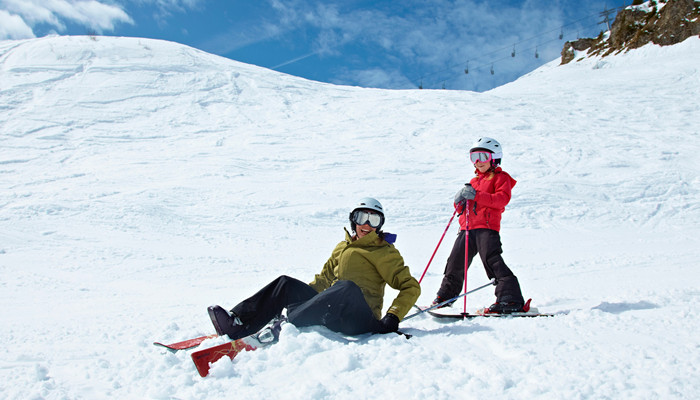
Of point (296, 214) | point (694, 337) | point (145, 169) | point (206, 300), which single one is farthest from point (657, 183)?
point (145, 169)

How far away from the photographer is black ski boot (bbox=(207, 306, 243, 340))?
3.26 metres

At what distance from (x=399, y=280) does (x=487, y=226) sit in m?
1.35

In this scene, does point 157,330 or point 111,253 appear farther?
point 111,253

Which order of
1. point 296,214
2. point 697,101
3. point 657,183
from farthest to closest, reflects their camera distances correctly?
point 697,101 < point 657,183 < point 296,214

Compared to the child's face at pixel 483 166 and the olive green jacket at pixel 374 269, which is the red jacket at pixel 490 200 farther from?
the olive green jacket at pixel 374 269

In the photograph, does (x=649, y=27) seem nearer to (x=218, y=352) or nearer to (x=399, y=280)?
(x=399, y=280)

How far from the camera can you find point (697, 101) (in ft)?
63.0

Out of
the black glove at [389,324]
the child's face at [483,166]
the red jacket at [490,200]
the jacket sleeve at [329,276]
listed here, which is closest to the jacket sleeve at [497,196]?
the red jacket at [490,200]

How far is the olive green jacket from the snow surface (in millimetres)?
414

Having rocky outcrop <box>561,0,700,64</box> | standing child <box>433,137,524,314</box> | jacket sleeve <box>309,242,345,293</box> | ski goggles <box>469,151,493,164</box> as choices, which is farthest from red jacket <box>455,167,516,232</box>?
rocky outcrop <box>561,0,700,64</box>

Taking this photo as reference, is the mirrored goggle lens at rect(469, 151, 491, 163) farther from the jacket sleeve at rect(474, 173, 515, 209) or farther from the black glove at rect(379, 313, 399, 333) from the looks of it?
the black glove at rect(379, 313, 399, 333)

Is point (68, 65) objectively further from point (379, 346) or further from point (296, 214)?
point (379, 346)

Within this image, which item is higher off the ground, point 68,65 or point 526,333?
point 68,65

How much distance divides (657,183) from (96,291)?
13295mm
